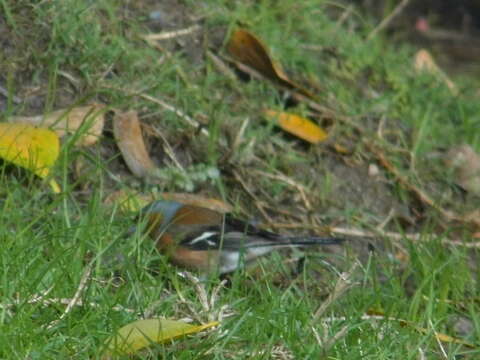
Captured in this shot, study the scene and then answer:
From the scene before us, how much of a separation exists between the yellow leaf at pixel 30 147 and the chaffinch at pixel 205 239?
514mm

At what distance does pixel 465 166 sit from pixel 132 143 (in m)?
2.24

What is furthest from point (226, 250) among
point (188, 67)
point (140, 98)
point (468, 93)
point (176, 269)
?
point (468, 93)

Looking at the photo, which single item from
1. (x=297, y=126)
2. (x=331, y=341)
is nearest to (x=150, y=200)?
(x=297, y=126)

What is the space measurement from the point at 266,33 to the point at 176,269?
2873 millimetres

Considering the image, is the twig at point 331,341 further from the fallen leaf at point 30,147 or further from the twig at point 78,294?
the fallen leaf at point 30,147

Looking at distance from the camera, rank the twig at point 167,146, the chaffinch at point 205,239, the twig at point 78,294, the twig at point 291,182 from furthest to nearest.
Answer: the twig at point 291,182 → the twig at point 167,146 → the chaffinch at point 205,239 → the twig at point 78,294

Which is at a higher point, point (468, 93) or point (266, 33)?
point (266, 33)

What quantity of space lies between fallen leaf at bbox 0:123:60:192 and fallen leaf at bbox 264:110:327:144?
1628mm

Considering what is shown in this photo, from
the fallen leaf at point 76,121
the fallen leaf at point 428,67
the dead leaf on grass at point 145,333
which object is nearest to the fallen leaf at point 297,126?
the fallen leaf at point 76,121

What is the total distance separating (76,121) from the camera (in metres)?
5.90

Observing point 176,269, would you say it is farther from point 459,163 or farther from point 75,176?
point 459,163

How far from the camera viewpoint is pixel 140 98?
249 inches

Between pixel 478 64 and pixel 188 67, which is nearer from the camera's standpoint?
pixel 188 67

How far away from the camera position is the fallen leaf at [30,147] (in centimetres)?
534
